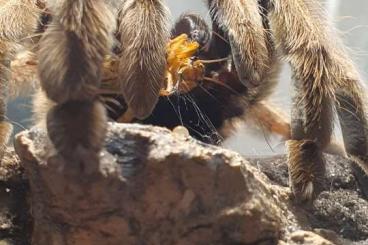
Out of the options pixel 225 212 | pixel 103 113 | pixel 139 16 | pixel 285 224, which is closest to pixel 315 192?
pixel 285 224

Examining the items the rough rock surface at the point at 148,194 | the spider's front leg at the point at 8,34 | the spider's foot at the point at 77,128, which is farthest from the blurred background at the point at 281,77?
the spider's foot at the point at 77,128

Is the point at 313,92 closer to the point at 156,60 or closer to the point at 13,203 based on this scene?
the point at 156,60

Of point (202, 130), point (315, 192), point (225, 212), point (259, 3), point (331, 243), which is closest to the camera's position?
point (225, 212)

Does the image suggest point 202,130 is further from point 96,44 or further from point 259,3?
point 96,44

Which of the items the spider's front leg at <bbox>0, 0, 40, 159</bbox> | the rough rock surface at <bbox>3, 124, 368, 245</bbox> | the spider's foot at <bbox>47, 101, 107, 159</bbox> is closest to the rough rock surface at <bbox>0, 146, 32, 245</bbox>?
the spider's front leg at <bbox>0, 0, 40, 159</bbox>

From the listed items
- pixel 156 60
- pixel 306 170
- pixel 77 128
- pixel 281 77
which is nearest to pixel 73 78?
pixel 77 128

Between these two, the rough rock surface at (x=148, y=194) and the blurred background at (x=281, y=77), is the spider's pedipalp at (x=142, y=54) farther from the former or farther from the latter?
the blurred background at (x=281, y=77)

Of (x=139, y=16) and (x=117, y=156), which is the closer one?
(x=117, y=156)
